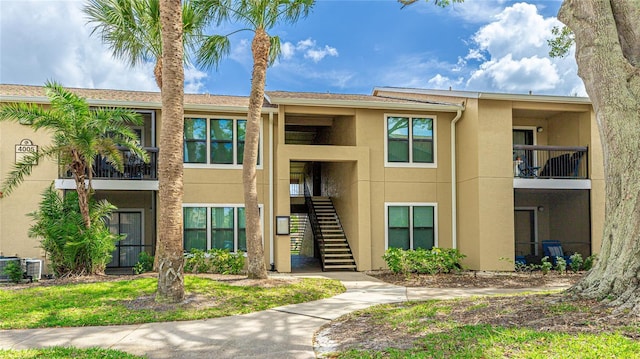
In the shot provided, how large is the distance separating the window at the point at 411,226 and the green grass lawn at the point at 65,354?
406 inches

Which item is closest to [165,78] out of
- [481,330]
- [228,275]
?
[228,275]

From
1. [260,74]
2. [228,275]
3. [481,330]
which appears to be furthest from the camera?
[228,275]

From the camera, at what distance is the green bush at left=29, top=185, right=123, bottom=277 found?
35.7ft

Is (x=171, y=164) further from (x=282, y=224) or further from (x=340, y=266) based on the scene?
(x=340, y=266)

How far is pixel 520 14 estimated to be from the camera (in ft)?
51.2

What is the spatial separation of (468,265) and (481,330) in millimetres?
9107

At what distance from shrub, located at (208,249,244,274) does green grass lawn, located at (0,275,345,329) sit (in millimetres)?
1978

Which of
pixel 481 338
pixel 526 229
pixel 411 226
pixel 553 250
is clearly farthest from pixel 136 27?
pixel 526 229

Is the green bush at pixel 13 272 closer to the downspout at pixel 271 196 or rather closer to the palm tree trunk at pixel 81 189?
the palm tree trunk at pixel 81 189

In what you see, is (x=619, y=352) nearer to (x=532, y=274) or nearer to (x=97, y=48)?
(x=532, y=274)

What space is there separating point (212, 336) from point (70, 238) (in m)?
6.32

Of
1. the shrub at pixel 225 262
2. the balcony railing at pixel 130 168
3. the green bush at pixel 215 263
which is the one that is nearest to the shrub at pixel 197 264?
the green bush at pixel 215 263

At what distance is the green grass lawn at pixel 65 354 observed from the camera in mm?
5148

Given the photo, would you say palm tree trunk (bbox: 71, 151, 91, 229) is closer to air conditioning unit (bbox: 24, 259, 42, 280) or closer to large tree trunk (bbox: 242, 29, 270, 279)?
air conditioning unit (bbox: 24, 259, 42, 280)
